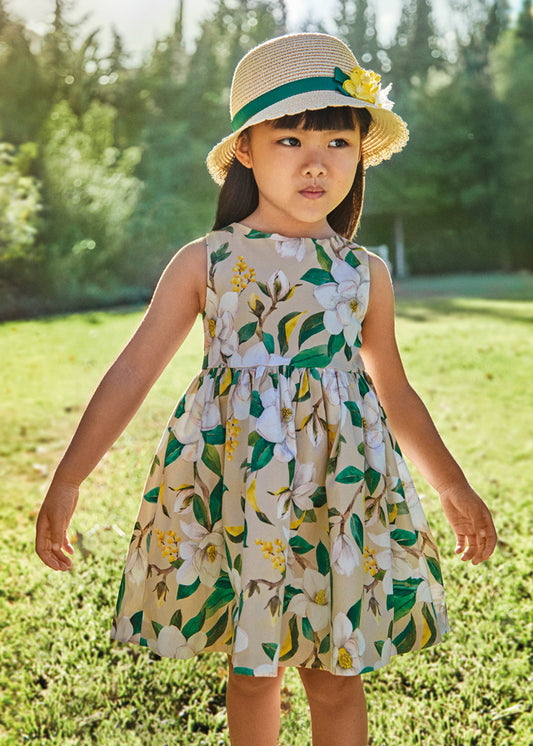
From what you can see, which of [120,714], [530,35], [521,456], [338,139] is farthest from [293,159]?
[530,35]

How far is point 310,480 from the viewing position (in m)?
1.69

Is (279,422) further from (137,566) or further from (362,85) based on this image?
(362,85)

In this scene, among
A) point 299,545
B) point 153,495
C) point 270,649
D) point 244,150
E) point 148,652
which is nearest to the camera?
point 270,649

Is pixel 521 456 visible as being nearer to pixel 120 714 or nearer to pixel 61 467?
pixel 120 714

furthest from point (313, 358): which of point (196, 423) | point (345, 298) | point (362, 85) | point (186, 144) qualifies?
point (186, 144)

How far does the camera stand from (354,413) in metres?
1.74

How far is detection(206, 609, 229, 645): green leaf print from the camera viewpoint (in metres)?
Result: 1.72

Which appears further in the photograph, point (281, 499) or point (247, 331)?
point (247, 331)

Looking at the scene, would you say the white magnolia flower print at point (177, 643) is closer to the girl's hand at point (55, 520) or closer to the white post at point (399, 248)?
the girl's hand at point (55, 520)

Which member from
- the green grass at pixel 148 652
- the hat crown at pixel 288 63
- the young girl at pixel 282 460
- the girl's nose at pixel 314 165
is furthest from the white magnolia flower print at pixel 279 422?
the green grass at pixel 148 652

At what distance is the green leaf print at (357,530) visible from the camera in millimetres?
1669

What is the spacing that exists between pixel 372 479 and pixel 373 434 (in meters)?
0.10

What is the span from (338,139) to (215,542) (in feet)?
2.91

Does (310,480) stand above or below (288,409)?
below
